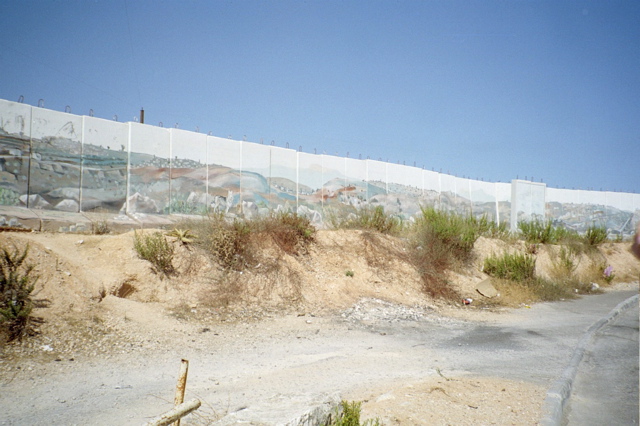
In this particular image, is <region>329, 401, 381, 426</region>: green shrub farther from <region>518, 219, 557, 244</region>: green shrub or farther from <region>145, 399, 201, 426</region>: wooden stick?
<region>518, 219, 557, 244</region>: green shrub

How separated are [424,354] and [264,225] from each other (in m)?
6.13

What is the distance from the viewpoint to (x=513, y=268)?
1476 centimetres

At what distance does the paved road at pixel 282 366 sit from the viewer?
4.44 meters

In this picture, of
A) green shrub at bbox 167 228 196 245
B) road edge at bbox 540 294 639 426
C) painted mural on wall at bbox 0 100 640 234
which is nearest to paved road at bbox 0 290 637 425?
road edge at bbox 540 294 639 426

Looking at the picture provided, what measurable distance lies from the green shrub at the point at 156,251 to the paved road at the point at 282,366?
2.24 metres

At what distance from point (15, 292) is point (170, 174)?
7970 mm

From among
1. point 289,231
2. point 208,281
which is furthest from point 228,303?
point 289,231

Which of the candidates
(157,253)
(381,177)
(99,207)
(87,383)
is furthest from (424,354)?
(381,177)

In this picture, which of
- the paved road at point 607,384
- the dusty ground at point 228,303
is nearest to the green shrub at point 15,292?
the dusty ground at point 228,303

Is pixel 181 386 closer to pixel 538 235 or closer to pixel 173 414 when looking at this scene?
pixel 173 414

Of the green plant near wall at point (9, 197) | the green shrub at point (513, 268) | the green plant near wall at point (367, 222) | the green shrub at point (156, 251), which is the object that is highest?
the green plant near wall at point (9, 197)

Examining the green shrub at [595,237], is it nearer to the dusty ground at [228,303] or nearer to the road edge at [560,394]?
the dusty ground at [228,303]

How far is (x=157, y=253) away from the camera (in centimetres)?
941

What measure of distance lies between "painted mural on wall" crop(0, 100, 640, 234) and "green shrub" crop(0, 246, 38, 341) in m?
4.51
